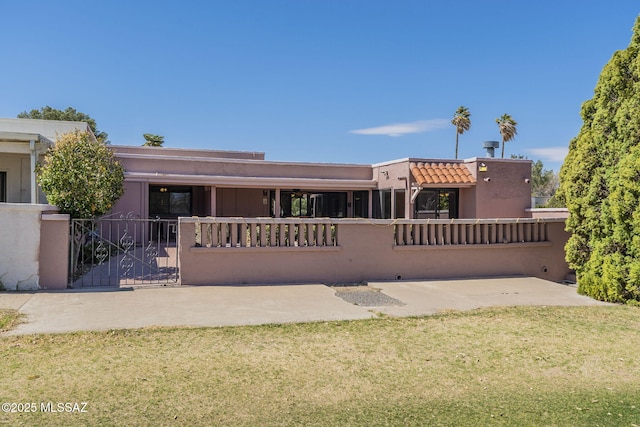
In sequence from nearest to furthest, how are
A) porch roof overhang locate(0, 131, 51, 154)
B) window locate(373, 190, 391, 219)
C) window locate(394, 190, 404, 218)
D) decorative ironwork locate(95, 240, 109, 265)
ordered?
decorative ironwork locate(95, 240, 109, 265) < porch roof overhang locate(0, 131, 51, 154) < window locate(394, 190, 404, 218) < window locate(373, 190, 391, 219)

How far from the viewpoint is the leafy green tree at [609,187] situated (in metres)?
8.27

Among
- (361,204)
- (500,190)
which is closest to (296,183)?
(361,204)

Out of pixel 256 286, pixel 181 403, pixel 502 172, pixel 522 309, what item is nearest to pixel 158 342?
pixel 181 403

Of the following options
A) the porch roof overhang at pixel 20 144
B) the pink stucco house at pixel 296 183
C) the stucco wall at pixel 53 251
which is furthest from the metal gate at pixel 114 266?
the pink stucco house at pixel 296 183

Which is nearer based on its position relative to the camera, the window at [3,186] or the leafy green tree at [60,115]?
the window at [3,186]

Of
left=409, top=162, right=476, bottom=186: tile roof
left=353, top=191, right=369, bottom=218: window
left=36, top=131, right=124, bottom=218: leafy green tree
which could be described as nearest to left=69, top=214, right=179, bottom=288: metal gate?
left=36, top=131, right=124, bottom=218: leafy green tree

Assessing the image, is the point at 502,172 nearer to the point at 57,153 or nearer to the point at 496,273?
the point at 496,273

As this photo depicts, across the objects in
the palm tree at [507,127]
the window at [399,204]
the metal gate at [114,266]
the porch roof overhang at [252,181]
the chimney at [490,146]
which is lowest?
the metal gate at [114,266]

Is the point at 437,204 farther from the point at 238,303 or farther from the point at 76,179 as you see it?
the point at 76,179

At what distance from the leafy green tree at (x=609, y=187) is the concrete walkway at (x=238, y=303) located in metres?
0.65

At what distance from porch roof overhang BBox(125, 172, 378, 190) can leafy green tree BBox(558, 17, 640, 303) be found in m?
12.3

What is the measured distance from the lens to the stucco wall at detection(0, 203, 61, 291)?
810cm

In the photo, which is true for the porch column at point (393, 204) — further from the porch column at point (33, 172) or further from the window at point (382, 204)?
the porch column at point (33, 172)

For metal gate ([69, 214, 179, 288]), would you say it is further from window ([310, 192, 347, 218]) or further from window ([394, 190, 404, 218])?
window ([310, 192, 347, 218])
